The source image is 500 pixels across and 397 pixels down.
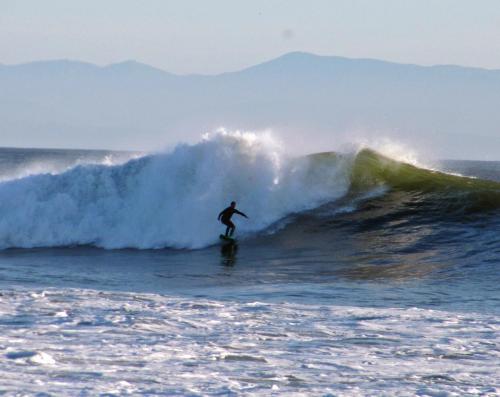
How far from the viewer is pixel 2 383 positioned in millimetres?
7527

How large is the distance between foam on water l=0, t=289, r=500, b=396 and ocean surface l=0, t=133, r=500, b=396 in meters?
0.03

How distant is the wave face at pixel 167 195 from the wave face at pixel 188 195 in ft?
0.09

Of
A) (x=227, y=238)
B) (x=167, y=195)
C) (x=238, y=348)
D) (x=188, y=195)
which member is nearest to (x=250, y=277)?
(x=227, y=238)

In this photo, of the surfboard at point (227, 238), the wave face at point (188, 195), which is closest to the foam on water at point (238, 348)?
the surfboard at point (227, 238)

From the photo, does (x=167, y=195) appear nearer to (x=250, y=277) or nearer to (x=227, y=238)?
(x=227, y=238)

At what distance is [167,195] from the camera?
23844mm

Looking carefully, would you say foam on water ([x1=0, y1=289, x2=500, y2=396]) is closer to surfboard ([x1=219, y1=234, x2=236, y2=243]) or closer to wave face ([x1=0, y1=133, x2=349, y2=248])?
surfboard ([x1=219, y1=234, x2=236, y2=243])

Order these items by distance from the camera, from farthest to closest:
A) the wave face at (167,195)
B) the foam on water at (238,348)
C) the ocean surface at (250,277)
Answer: the wave face at (167,195)
the ocean surface at (250,277)
the foam on water at (238,348)

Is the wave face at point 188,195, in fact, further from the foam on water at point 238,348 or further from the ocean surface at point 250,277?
the foam on water at point 238,348

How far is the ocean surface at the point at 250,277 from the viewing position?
8211 millimetres

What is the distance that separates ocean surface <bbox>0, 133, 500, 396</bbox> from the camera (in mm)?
8211

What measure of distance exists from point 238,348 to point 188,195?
14.7 metres

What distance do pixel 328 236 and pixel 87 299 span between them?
33.2 feet

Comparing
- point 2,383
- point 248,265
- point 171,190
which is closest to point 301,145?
point 171,190
